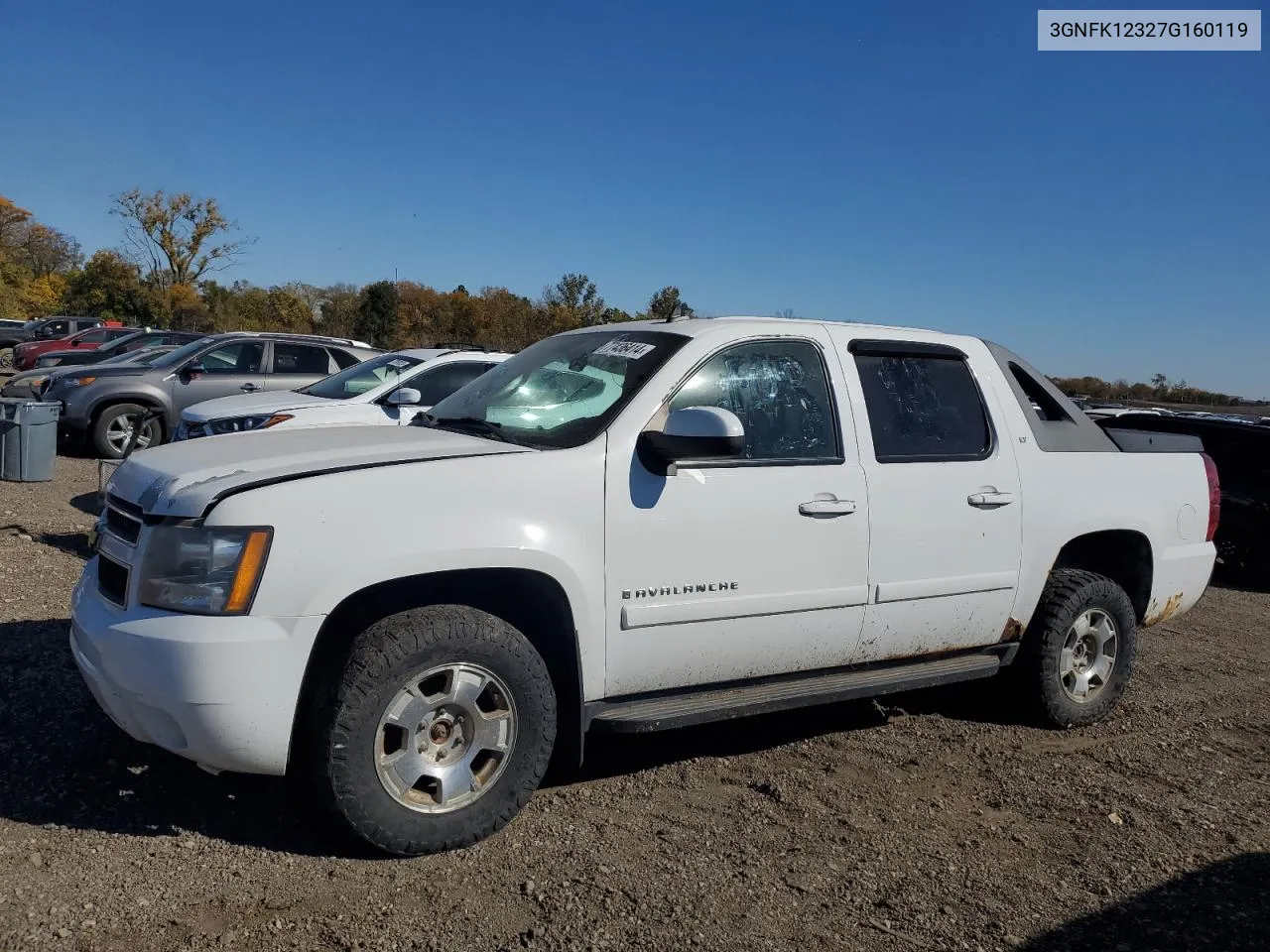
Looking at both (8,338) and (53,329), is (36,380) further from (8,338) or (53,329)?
(8,338)

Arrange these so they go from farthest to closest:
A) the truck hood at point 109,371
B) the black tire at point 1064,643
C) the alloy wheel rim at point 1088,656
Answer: the truck hood at point 109,371 < the alloy wheel rim at point 1088,656 < the black tire at point 1064,643

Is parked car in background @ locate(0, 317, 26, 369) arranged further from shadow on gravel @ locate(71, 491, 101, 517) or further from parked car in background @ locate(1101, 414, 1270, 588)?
parked car in background @ locate(1101, 414, 1270, 588)

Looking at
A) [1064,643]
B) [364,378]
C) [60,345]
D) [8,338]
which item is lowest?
[1064,643]

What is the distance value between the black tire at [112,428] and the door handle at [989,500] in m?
11.2

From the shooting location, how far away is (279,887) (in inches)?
125

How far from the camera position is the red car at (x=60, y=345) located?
26.5 meters

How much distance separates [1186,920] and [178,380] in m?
12.6

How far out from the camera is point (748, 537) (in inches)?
153

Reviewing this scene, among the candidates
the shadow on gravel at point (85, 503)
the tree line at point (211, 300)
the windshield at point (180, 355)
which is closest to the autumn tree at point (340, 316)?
the tree line at point (211, 300)

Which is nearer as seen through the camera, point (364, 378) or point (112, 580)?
point (112, 580)

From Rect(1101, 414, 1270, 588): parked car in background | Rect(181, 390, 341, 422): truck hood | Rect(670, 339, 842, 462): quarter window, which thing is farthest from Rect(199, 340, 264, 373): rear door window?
Rect(670, 339, 842, 462): quarter window

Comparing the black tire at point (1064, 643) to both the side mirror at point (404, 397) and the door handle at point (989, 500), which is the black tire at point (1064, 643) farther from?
the side mirror at point (404, 397)

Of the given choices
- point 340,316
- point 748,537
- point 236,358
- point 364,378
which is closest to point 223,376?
point 236,358

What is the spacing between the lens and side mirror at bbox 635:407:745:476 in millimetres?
3605
